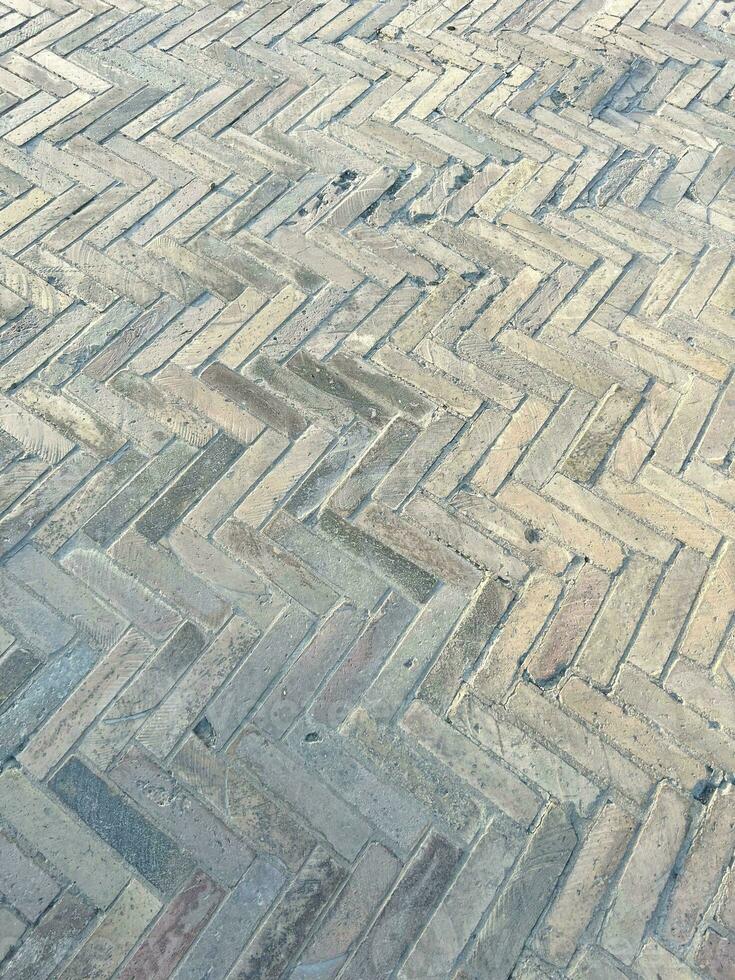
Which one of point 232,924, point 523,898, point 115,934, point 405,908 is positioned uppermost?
point 115,934

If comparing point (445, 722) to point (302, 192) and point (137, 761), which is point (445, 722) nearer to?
point (137, 761)

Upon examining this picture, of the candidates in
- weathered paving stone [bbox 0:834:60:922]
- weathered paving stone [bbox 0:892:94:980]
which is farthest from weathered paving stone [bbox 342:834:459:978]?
weathered paving stone [bbox 0:834:60:922]

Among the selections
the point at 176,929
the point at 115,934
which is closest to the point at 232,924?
the point at 176,929

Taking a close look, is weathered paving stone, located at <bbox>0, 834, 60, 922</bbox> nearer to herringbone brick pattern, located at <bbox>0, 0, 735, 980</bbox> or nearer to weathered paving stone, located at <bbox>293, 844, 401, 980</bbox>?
herringbone brick pattern, located at <bbox>0, 0, 735, 980</bbox>

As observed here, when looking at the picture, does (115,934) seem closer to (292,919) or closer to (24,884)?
(24,884)

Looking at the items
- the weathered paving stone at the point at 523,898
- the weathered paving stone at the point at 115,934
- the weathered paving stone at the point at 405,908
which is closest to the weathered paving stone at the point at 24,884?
the weathered paving stone at the point at 115,934

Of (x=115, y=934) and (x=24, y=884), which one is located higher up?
(x=24, y=884)
